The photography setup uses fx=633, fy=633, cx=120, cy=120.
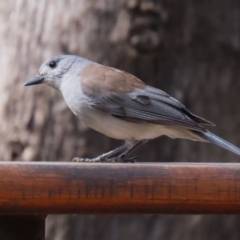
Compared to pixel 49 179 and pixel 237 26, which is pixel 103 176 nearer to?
pixel 49 179

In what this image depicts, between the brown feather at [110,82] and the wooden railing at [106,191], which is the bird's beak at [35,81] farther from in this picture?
the wooden railing at [106,191]

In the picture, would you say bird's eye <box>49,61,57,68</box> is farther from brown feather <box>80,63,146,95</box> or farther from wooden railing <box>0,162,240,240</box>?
wooden railing <box>0,162,240,240</box>

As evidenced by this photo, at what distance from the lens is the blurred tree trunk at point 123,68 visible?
4832 mm

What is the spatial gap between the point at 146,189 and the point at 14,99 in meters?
2.97

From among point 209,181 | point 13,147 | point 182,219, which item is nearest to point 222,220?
point 182,219

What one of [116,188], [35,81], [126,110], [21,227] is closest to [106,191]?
[116,188]

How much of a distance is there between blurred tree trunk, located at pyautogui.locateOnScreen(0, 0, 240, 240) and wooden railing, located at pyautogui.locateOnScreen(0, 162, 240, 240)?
2661 mm

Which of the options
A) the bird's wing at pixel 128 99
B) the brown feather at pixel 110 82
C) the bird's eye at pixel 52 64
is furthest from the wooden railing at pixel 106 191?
the bird's eye at pixel 52 64

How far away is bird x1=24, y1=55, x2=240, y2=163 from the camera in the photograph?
12.2 ft

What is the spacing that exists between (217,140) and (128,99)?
62 centimetres

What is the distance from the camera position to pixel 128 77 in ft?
12.9

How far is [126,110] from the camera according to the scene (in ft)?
12.7

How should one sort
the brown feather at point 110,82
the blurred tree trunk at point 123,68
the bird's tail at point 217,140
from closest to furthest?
the bird's tail at point 217,140 → the brown feather at point 110,82 → the blurred tree trunk at point 123,68

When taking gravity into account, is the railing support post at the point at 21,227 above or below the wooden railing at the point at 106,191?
below
